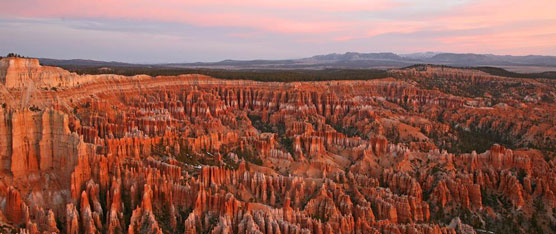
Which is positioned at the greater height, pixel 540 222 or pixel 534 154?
pixel 534 154

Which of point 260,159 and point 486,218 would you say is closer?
point 486,218

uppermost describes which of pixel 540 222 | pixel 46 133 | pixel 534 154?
pixel 46 133

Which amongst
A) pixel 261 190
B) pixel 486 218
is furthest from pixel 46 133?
pixel 486 218

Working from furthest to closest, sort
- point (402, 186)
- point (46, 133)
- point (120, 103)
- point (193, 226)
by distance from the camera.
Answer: point (120, 103) → point (402, 186) → point (46, 133) → point (193, 226)

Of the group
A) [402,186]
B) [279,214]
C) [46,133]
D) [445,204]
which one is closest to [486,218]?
[445,204]

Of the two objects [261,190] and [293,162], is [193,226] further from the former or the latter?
[293,162]

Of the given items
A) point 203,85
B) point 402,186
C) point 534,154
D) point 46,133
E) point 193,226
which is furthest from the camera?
point 203,85
